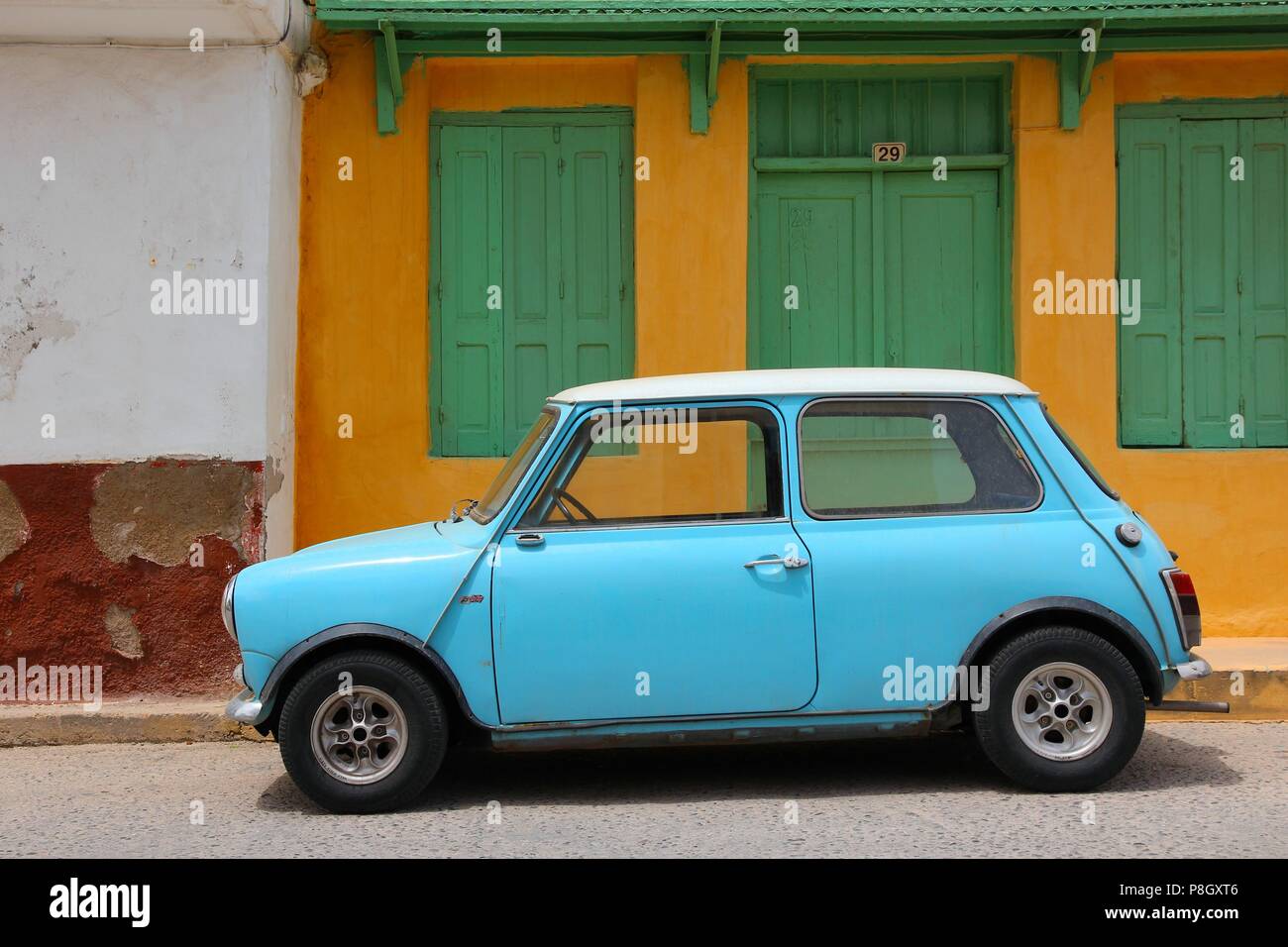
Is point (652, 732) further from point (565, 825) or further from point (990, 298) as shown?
point (990, 298)

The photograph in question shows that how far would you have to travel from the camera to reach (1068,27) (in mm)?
8727

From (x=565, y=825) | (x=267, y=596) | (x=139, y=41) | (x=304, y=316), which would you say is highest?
(x=139, y=41)

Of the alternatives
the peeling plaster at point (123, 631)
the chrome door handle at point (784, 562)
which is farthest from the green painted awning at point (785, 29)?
the chrome door handle at point (784, 562)

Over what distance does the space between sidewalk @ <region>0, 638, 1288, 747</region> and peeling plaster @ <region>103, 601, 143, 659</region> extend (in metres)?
0.31

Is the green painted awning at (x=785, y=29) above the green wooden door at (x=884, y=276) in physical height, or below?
above

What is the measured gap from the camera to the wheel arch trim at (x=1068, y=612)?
5762mm

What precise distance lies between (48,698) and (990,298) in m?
5.96

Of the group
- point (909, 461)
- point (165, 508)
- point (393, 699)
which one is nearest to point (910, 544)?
point (909, 461)

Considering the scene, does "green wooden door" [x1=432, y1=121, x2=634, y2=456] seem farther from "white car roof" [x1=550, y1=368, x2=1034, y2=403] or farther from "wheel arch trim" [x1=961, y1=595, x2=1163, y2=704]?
"wheel arch trim" [x1=961, y1=595, x2=1163, y2=704]

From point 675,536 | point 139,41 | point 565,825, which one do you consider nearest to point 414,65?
point 139,41

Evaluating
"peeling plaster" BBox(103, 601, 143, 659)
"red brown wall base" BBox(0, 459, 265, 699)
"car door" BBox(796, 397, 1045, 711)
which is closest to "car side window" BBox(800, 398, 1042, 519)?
"car door" BBox(796, 397, 1045, 711)

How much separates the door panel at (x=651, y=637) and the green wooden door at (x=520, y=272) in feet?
11.3

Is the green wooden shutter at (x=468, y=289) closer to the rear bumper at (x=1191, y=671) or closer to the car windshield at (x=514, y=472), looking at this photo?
the car windshield at (x=514, y=472)

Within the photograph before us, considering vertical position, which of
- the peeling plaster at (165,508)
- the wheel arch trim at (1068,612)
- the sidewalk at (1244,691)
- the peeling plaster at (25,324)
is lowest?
the sidewalk at (1244,691)
